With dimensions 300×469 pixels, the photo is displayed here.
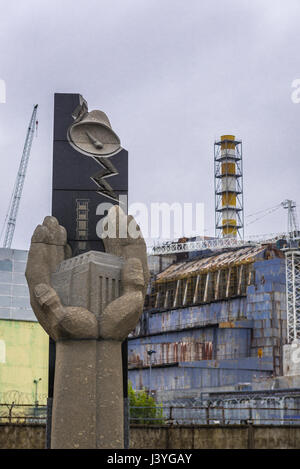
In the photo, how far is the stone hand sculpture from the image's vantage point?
702 inches

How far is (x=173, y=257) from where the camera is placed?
11269 cm

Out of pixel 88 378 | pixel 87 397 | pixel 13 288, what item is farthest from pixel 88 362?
pixel 13 288

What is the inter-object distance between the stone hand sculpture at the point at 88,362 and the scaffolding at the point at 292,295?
6375 centimetres

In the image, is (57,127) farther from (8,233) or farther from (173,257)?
(173,257)

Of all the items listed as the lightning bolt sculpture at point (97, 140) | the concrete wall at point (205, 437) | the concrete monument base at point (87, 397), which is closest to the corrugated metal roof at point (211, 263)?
the concrete wall at point (205, 437)

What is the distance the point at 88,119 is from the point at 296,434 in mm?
15055

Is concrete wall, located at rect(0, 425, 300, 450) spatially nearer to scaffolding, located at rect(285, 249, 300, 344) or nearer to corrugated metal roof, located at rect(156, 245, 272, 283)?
scaffolding, located at rect(285, 249, 300, 344)

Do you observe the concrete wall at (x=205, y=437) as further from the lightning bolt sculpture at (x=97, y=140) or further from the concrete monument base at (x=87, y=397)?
the concrete monument base at (x=87, y=397)

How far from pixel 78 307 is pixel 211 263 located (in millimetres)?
82491

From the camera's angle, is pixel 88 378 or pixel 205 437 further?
pixel 205 437

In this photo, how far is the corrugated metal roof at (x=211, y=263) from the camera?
94.3 metres

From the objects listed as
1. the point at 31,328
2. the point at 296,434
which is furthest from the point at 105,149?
the point at 31,328

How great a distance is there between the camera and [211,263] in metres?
100

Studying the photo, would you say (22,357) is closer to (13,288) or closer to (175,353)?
(13,288)
